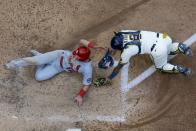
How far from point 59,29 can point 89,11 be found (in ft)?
2.26

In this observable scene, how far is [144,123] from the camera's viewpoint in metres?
9.70

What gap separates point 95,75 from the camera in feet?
33.0

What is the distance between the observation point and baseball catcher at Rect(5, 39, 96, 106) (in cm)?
966

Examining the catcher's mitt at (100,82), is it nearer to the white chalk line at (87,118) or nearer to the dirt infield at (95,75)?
the dirt infield at (95,75)

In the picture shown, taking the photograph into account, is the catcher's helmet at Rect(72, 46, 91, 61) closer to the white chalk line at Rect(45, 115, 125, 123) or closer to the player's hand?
the player's hand

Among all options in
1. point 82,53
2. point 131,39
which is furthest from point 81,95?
point 131,39

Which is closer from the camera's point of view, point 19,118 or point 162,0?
point 19,118

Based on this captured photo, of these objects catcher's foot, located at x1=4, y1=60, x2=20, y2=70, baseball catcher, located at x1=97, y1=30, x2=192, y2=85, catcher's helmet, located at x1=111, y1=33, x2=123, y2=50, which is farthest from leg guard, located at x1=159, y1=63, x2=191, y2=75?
catcher's foot, located at x1=4, y1=60, x2=20, y2=70

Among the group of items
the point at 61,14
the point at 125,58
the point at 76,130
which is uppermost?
the point at 61,14

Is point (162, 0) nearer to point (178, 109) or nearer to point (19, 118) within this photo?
point (178, 109)

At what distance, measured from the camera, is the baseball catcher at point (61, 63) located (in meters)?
9.66

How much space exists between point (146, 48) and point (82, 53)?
3.68ft

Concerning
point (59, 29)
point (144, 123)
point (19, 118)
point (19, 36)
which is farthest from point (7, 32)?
point (144, 123)

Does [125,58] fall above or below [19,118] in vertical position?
above
